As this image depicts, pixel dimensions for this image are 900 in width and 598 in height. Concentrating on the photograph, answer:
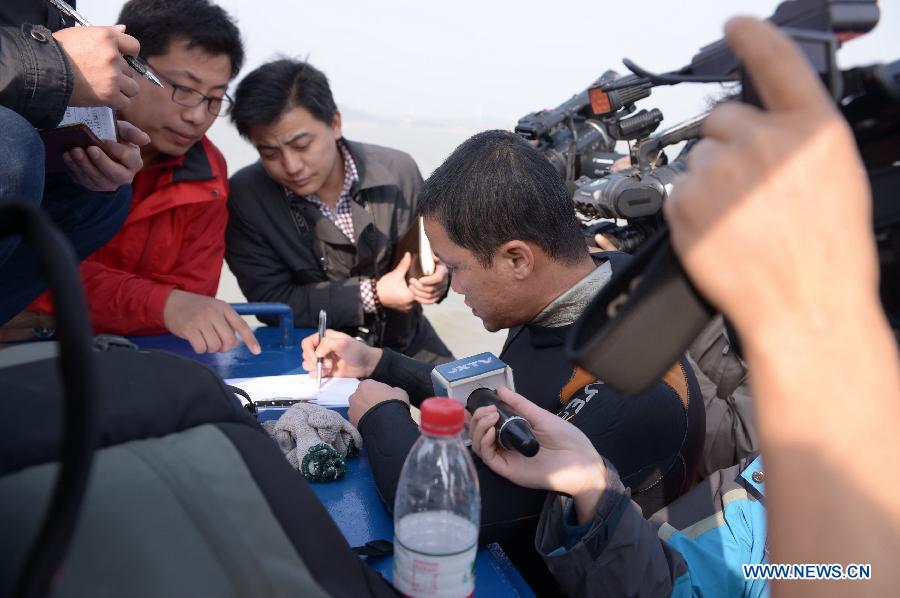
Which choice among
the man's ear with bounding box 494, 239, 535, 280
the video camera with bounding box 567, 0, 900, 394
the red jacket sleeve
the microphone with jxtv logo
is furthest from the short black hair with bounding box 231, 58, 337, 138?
the video camera with bounding box 567, 0, 900, 394

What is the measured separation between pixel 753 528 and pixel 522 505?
0.37m

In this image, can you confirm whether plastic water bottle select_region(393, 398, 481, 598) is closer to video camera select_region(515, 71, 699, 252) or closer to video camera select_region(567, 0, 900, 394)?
video camera select_region(567, 0, 900, 394)

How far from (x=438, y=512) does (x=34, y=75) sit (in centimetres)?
116

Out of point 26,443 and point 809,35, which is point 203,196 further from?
point 809,35

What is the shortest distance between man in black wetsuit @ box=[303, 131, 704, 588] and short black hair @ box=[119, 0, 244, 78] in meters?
1.21

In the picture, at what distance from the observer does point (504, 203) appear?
1.52 meters

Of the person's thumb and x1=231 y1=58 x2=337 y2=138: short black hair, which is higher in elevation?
x1=231 y1=58 x2=337 y2=138: short black hair

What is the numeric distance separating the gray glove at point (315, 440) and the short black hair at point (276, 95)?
1.55 meters

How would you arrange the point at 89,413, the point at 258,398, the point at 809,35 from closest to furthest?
the point at 89,413
the point at 809,35
the point at 258,398

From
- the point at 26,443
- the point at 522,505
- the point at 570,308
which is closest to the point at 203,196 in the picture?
the point at 570,308

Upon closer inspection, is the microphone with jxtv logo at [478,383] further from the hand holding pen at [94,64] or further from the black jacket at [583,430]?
the hand holding pen at [94,64]

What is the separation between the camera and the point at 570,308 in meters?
1.48

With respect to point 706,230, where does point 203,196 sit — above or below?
below

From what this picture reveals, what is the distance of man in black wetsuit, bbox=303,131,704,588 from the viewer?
1.21 m
